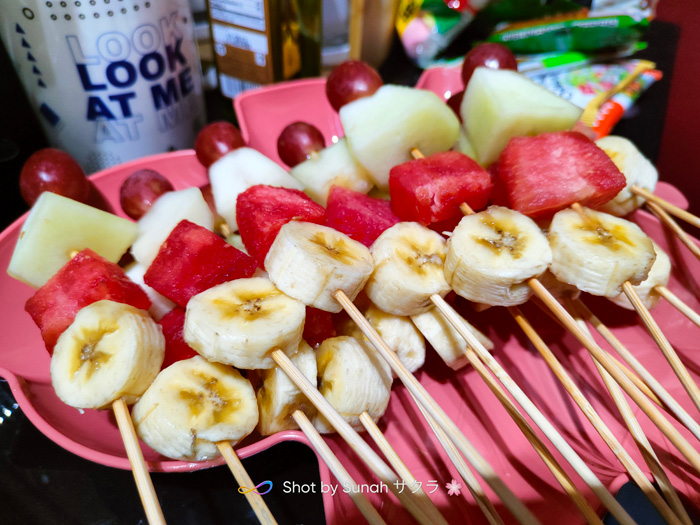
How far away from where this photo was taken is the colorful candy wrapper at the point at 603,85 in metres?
1.59


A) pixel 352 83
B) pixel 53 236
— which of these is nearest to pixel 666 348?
pixel 352 83

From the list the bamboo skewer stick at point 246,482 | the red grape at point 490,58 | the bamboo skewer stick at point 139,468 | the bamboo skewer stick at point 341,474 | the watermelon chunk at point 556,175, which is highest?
the red grape at point 490,58

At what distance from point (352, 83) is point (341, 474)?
91 cm

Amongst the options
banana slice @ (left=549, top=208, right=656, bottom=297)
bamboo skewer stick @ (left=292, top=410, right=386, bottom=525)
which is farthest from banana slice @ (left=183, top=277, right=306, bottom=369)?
banana slice @ (left=549, top=208, right=656, bottom=297)

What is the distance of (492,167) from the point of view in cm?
104

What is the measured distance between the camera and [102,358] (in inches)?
27.5

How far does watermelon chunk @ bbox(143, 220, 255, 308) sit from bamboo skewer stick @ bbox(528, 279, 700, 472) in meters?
0.53

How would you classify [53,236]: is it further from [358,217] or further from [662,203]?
[662,203]

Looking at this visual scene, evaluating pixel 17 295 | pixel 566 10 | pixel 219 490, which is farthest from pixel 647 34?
pixel 17 295

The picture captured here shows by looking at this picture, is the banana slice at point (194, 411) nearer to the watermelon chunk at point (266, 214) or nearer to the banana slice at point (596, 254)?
the watermelon chunk at point (266, 214)

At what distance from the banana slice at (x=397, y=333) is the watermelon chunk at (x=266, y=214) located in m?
0.21

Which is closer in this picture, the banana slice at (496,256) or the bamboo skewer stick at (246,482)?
the bamboo skewer stick at (246,482)

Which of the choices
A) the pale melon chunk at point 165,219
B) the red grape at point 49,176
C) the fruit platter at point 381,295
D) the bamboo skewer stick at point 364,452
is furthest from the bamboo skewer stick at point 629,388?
the red grape at point 49,176

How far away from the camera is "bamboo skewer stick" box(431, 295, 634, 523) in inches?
23.7
